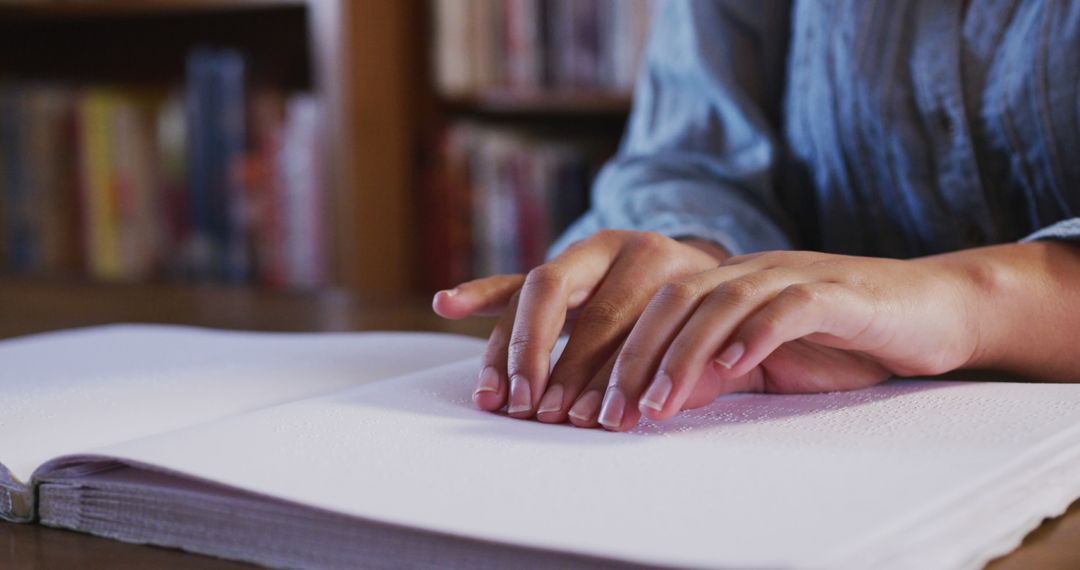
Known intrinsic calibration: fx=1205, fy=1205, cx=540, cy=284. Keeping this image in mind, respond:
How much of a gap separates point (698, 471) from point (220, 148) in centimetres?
161

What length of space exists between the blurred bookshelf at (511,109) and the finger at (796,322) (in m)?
1.20

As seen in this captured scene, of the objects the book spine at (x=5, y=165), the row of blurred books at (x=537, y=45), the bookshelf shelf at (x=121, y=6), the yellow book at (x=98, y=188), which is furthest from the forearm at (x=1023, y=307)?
the book spine at (x=5, y=165)

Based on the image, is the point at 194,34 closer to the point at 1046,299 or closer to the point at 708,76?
the point at 708,76

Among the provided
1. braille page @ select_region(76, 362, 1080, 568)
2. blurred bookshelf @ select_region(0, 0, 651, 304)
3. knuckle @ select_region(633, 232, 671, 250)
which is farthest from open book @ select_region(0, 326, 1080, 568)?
blurred bookshelf @ select_region(0, 0, 651, 304)

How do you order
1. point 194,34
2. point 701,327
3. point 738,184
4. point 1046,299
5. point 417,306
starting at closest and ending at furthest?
1. point 701,327
2. point 1046,299
3. point 738,184
4. point 417,306
5. point 194,34

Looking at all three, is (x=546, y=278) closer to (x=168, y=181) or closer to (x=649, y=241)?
(x=649, y=241)

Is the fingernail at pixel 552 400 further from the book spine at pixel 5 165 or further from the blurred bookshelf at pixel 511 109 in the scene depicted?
the book spine at pixel 5 165

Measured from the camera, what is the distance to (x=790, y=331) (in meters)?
0.46

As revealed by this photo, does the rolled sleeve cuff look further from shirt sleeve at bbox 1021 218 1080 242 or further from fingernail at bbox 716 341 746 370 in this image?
fingernail at bbox 716 341 746 370

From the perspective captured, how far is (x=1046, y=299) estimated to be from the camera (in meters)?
0.60

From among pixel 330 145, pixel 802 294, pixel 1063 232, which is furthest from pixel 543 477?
pixel 330 145

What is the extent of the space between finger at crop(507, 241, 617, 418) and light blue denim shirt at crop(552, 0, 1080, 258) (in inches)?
8.1

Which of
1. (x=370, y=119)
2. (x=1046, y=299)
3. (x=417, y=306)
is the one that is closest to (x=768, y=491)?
(x=1046, y=299)

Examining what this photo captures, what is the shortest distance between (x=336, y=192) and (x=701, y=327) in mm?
1311
